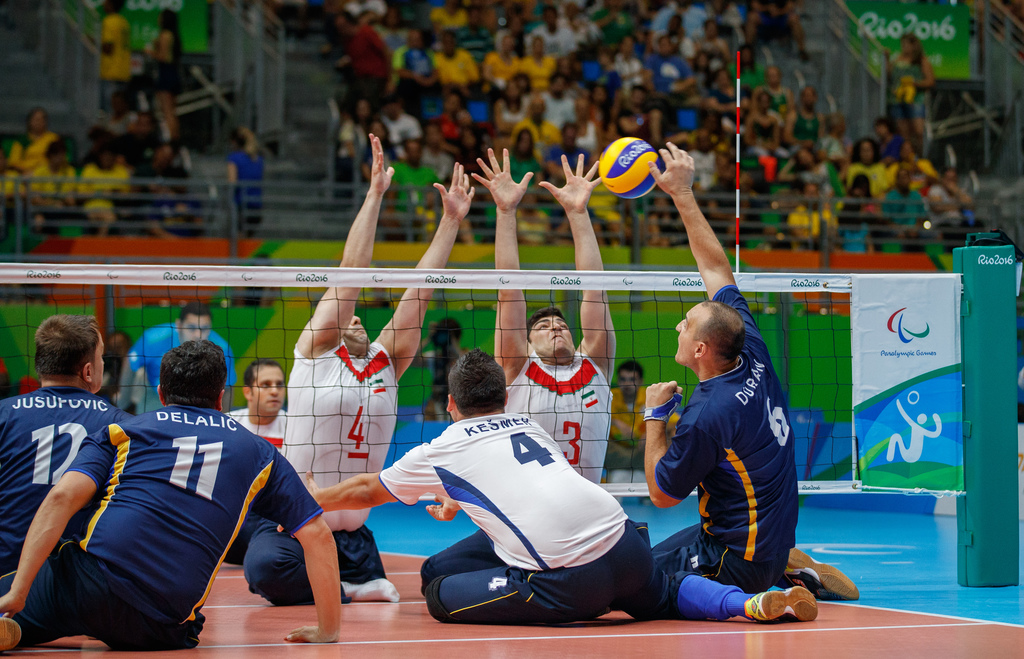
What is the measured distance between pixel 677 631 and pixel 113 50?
12530 millimetres

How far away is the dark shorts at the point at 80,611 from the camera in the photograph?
392 cm

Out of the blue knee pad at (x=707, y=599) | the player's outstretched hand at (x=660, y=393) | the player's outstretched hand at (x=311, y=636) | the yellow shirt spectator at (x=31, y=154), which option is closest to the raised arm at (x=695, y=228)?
the player's outstretched hand at (x=660, y=393)

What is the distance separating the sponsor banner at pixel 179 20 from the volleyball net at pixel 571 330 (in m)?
5.20

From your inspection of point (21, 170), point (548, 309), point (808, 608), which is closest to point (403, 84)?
point (21, 170)

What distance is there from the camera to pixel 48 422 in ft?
14.3

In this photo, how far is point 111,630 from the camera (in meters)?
4.00

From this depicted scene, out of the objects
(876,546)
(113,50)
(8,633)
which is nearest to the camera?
(8,633)

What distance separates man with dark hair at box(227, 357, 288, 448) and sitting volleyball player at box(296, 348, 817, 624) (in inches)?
81.9

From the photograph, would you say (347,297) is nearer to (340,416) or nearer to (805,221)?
(340,416)

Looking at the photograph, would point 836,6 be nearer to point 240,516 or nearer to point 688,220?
point 688,220

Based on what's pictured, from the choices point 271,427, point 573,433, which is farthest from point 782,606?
point 271,427

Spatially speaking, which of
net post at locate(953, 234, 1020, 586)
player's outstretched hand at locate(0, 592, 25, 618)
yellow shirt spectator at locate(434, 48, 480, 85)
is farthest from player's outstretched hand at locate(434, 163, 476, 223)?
yellow shirt spectator at locate(434, 48, 480, 85)

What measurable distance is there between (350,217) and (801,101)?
7162 mm

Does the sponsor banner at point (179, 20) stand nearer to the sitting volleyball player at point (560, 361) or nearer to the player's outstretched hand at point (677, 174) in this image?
the sitting volleyball player at point (560, 361)
